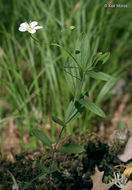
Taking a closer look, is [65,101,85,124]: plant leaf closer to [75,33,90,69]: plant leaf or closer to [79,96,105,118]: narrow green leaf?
[79,96,105,118]: narrow green leaf

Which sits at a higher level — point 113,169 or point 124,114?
point 124,114

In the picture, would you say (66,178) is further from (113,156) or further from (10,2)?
(10,2)

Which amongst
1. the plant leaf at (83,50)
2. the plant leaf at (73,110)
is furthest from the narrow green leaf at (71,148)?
the plant leaf at (83,50)

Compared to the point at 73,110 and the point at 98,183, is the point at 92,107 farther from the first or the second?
the point at 98,183

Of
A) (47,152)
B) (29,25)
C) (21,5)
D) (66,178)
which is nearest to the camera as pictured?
(29,25)

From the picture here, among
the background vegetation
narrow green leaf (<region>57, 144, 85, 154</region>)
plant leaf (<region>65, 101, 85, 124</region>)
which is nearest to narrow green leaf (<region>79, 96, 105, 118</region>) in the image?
plant leaf (<region>65, 101, 85, 124</region>)

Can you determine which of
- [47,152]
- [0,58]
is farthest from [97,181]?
[0,58]

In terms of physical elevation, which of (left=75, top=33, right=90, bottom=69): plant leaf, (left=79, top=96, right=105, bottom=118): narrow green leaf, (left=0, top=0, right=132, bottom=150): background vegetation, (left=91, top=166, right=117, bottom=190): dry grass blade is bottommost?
(left=91, top=166, right=117, bottom=190): dry grass blade

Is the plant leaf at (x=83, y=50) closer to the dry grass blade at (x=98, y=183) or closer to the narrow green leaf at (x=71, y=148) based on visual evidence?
the narrow green leaf at (x=71, y=148)

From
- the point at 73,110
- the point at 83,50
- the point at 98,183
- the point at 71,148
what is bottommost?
the point at 98,183

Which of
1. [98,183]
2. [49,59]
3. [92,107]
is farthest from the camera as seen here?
[49,59]

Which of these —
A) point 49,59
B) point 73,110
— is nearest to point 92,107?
point 73,110
